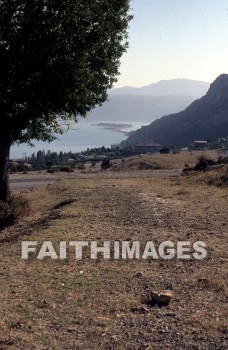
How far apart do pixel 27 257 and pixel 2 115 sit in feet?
23.1

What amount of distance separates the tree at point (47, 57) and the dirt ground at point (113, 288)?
Result: 13.3 ft

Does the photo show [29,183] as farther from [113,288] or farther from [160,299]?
[160,299]

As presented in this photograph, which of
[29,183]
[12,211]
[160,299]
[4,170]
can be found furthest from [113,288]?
[29,183]

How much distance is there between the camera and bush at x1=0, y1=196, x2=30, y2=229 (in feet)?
56.3

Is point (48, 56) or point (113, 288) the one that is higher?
point (48, 56)

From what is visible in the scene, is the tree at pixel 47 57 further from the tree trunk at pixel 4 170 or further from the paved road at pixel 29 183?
the paved road at pixel 29 183

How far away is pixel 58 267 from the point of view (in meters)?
10.8

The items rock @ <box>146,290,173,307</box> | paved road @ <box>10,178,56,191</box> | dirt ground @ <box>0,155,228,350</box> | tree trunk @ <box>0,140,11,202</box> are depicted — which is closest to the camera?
dirt ground @ <box>0,155,228,350</box>

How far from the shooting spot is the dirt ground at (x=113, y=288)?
22.9 ft

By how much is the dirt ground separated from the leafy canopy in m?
4.17

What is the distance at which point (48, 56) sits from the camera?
16.5m

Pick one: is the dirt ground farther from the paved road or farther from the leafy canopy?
the paved road

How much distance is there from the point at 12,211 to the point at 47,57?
5.74 meters

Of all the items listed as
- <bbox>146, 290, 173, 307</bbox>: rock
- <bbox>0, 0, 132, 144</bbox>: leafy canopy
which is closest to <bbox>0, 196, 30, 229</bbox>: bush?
<bbox>0, 0, 132, 144</bbox>: leafy canopy
